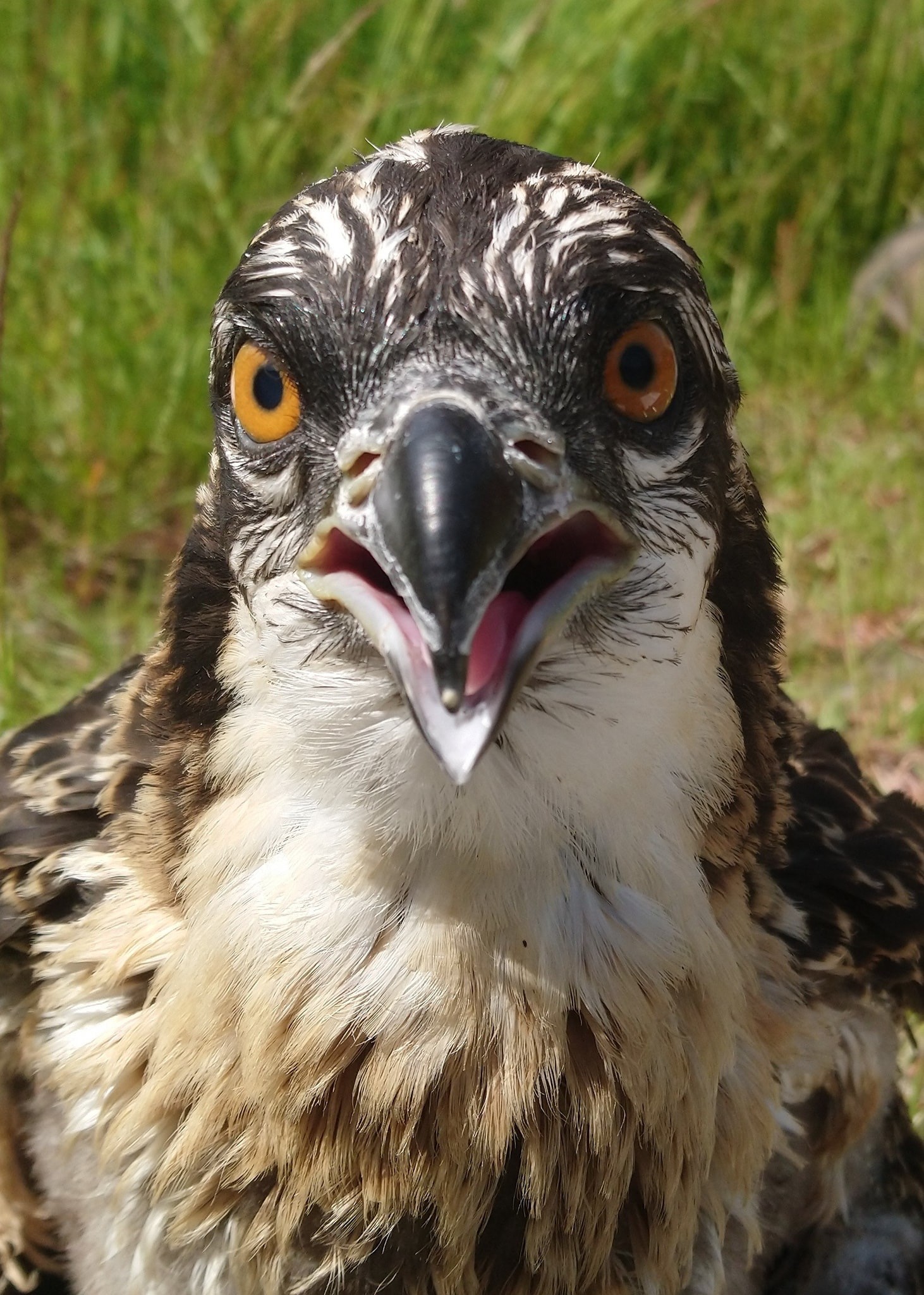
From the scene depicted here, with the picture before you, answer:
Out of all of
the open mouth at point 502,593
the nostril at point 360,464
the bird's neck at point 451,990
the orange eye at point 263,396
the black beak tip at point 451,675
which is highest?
the orange eye at point 263,396

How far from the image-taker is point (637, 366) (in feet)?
6.40

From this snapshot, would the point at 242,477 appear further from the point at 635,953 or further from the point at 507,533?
the point at 635,953

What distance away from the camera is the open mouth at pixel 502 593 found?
171 cm

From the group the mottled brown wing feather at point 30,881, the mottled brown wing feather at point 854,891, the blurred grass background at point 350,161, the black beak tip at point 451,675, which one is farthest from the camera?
the blurred grass background at point 350,161

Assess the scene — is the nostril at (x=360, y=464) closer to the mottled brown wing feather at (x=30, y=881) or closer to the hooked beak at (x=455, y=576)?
the hooked beak at (x=455, y=576)

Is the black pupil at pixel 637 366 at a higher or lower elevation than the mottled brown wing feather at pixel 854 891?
higher

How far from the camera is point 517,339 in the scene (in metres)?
1.85

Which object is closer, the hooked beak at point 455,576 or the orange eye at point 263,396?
the hooked beak at point 455,576

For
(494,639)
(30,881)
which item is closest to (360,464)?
(494,639)

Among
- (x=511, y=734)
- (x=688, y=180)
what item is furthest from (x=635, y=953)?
(x=688, y=180)

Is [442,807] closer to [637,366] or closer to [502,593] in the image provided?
[502,593]

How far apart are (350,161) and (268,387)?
363cm

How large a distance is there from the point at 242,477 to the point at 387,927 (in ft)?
2.23

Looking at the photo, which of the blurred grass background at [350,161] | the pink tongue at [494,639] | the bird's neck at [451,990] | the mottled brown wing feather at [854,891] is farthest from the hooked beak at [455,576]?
the blurred grass background at [350,161]
